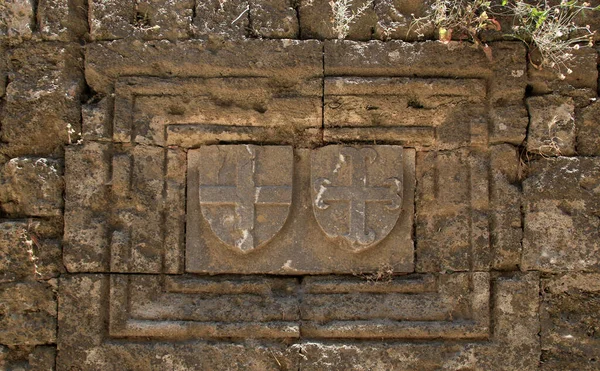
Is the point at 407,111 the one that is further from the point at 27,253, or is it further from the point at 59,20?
A: the point at 27,253

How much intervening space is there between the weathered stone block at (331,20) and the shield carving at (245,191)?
667 millimetres

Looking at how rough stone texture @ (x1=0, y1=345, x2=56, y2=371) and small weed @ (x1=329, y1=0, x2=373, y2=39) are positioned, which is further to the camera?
small weed @ (x1=329, y1=0, x2=373, y2=39)

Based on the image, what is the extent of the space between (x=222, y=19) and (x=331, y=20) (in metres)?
0.60

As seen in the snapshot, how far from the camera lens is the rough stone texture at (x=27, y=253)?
10.9ft

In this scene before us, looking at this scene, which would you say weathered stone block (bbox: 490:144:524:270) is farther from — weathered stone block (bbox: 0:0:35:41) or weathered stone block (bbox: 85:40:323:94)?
weathered stone block (bbox: 0:0:35:41)

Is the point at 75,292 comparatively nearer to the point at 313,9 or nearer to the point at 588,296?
the point at 313,9

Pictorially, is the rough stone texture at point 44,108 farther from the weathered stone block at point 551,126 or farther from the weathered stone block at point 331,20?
the weathered stone block at point 551,126

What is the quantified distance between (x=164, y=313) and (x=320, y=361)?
85 centimetres

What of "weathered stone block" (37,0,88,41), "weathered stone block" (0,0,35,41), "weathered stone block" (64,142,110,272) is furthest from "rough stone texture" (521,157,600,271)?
"weathered stone block" (0,0,35,41)

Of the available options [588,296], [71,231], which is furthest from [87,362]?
[588,296]

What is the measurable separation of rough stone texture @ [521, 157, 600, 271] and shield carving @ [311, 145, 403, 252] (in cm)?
71

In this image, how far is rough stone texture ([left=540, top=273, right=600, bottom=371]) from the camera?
3.24m

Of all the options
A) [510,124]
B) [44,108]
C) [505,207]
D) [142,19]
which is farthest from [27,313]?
[510,124]

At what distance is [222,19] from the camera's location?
11.3 ft
